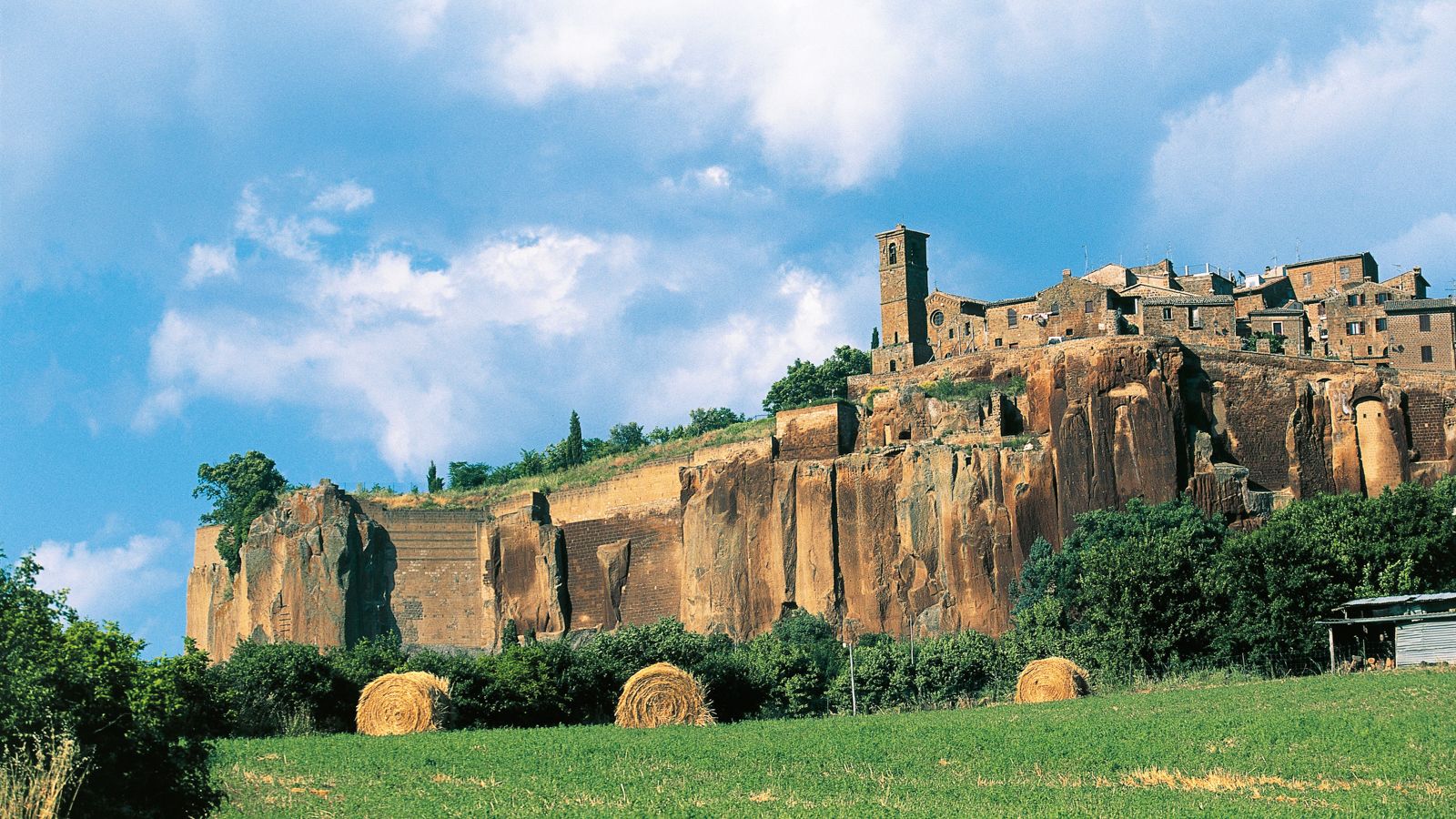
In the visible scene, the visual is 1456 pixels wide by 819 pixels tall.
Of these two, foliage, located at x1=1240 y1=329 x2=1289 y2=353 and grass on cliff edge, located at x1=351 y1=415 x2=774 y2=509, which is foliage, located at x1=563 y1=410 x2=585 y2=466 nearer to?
grass on cliff edge, located at x1=351 y1=415 x2=774 y2=509

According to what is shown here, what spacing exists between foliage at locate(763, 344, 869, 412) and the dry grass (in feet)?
273

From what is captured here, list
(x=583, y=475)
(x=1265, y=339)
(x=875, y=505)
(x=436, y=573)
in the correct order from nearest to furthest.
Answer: (x=875, y=505) < (x=1265, y=339) < (x=436, y=573) < (x=583, y=475)

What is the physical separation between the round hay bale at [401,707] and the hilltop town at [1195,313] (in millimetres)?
41777

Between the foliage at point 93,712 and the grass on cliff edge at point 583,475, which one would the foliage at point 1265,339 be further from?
the foliage at point 93,712

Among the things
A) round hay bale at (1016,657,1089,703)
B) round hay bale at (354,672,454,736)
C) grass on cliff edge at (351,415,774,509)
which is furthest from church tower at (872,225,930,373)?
round hay bale at (354,672,454,736)

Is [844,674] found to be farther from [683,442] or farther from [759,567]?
[683,442]

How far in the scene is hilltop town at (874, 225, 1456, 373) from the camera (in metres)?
84.4

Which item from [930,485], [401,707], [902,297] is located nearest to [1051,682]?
[401,707]

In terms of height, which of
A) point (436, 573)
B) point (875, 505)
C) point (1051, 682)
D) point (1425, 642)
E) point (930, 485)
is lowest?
point (1051, 682)

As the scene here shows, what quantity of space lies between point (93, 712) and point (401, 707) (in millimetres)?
19978

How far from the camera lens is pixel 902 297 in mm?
101312

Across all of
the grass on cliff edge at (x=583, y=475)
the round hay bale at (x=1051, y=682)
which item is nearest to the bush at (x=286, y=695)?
the round hay bale at (x=1051, y=682)

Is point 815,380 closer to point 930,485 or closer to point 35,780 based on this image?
point 930,485

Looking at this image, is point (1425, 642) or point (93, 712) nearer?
point (93, 712)
